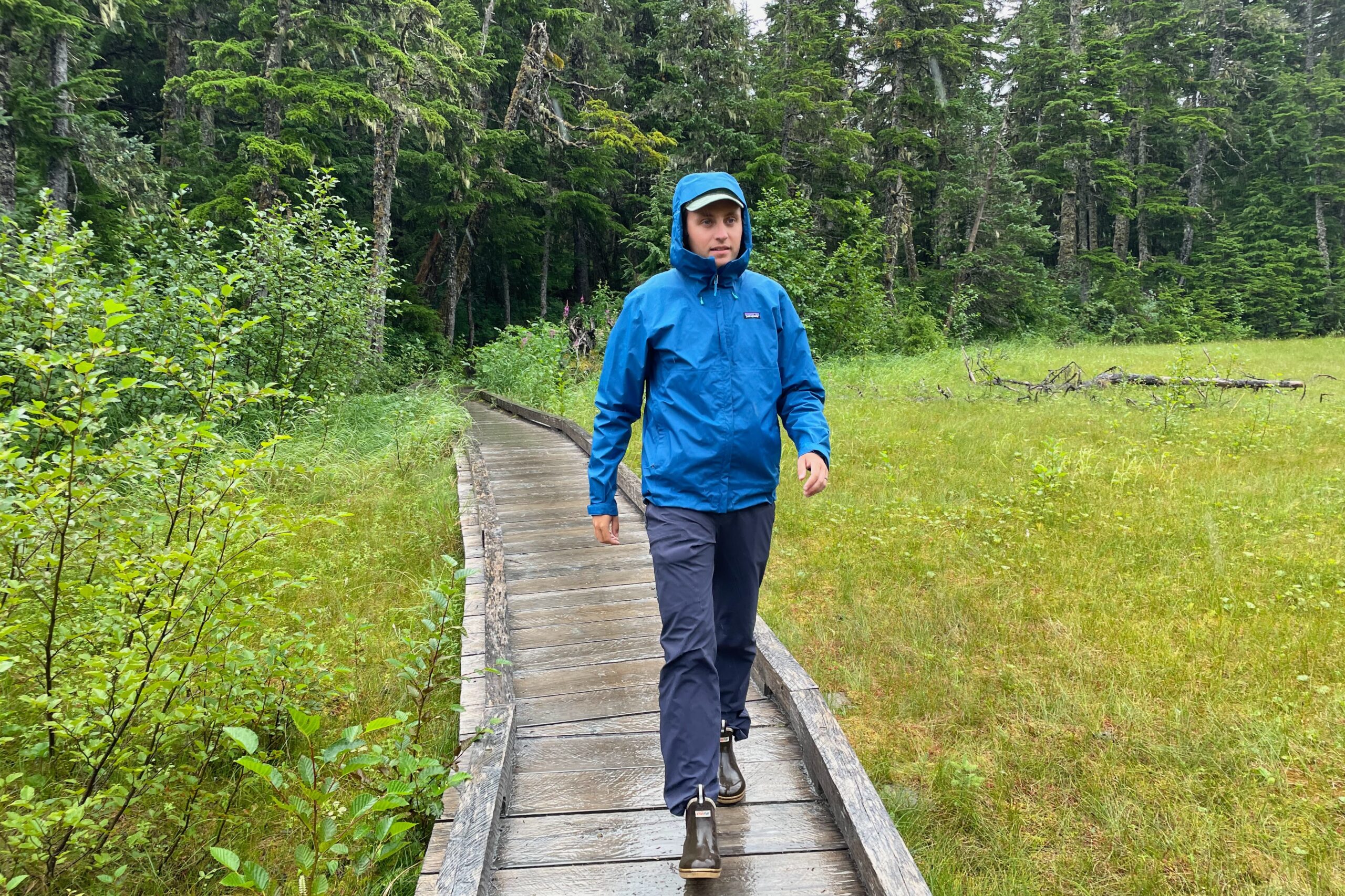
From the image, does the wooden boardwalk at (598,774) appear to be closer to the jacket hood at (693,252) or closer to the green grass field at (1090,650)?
the green grass field at (1090,650)

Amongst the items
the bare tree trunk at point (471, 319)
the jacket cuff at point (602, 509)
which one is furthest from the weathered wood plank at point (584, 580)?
the bare tree trunk at point (471, 319)

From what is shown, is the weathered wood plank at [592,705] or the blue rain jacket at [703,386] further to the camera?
the weathered wood plank at [592,705]

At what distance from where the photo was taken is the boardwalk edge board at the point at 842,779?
2.08m

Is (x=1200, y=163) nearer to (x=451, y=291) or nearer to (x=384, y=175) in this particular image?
(x=451, y=291)

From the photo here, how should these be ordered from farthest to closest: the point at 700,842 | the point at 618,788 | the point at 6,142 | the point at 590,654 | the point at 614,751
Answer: the point at 6,142 → the point at 590,654 → the point at 614,751 → the point at 618,788 → the point at 700,842

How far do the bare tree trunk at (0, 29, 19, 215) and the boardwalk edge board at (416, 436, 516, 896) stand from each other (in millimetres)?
11097

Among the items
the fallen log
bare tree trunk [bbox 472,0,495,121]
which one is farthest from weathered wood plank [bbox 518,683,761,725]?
bare tree trunk [bbox 472,0,495,121]

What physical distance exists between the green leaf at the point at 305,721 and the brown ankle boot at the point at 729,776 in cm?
135

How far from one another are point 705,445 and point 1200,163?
4212 cm

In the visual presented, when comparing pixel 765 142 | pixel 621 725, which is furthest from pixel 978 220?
pixel 621 725

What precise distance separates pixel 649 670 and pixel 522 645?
2.47 ft

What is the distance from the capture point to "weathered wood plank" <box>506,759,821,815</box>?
2.60m

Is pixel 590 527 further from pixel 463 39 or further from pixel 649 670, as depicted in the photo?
pixel 463 39

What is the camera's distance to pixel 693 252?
7.95 ft
